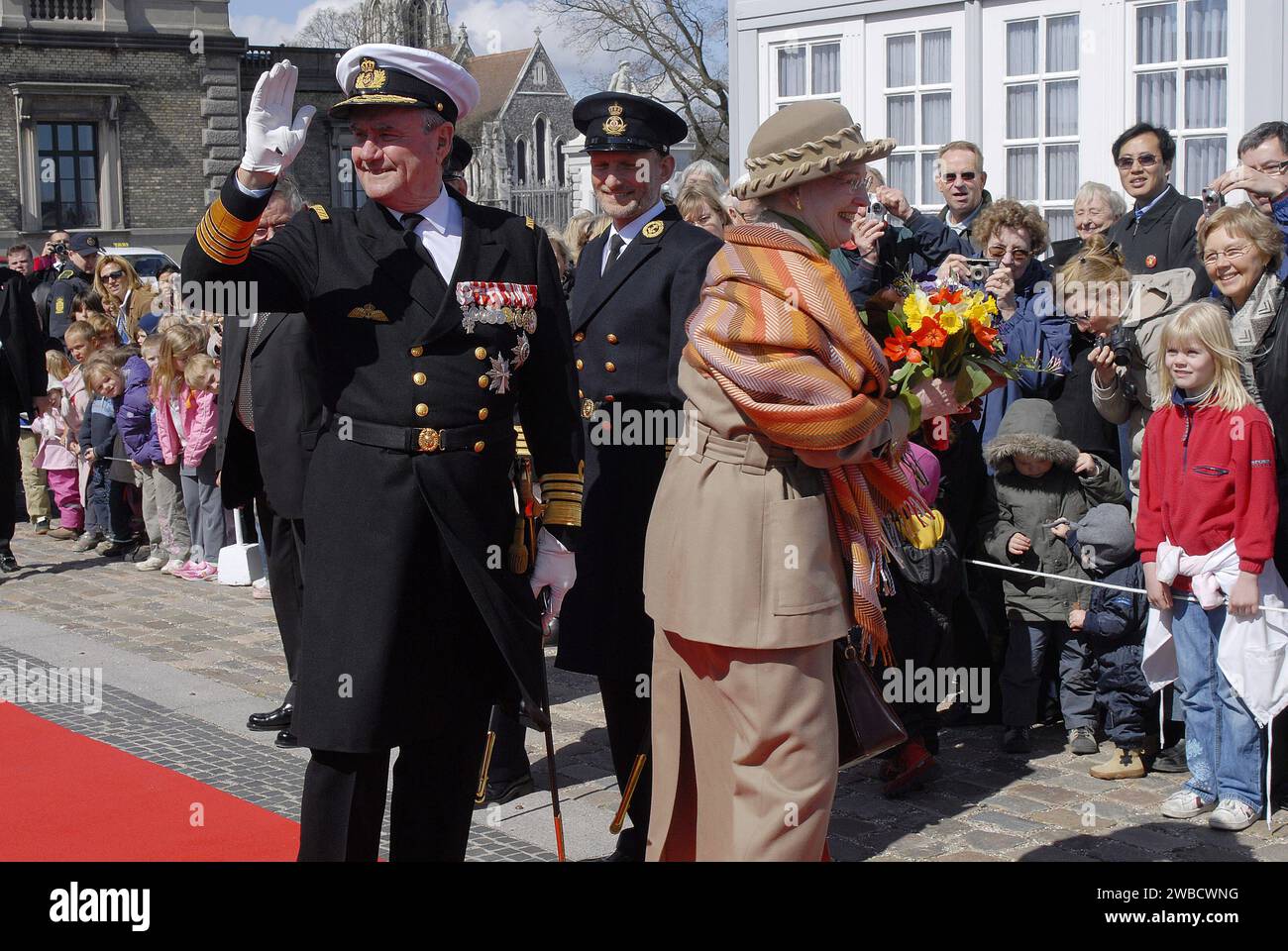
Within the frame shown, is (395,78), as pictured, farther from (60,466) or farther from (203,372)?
→ (60,466)

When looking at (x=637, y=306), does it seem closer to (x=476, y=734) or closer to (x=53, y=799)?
(x=476, y=734)

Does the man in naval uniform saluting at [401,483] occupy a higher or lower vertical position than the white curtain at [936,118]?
lower

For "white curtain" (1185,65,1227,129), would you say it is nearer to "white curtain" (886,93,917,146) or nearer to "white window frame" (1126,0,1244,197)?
"white window frame" (1126,0,1244,197)

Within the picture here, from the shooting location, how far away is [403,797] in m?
4.16

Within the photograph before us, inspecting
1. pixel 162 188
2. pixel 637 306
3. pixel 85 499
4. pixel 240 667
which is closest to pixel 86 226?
pixel 162 188

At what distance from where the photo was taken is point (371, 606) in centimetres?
396

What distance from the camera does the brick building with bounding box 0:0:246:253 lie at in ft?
124

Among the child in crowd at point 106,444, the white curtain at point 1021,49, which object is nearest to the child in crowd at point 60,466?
the child in crowd at point 106,444

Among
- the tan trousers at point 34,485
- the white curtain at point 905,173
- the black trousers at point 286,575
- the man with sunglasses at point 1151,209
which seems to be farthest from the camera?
the tan trousers at point 34,485

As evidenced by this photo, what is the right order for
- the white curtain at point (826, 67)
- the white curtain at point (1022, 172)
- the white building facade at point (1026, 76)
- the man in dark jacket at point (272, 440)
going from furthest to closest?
the white curtain at point (826, 67) → the white curtain at point (1022, 172) → the white building facade at point (1026, 76) → the man in dark jacket at point (272, 440)

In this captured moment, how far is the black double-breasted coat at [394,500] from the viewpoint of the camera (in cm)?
395

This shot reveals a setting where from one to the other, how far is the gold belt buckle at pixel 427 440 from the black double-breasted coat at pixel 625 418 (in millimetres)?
1181

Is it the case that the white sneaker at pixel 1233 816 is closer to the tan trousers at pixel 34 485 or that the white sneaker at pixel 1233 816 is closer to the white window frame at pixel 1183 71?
the white window frame at pixel 1183 71

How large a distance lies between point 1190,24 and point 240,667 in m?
6.84
